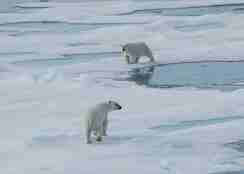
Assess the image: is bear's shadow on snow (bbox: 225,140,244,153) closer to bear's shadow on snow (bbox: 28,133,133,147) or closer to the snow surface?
the snow surface

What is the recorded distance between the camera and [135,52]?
1455 centimetres

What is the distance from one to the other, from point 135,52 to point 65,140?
224 inches

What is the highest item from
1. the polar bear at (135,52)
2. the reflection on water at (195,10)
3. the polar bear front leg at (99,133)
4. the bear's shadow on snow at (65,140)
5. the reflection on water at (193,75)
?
the reflection on water at (195,10)

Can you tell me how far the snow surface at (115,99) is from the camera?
8.20 metres

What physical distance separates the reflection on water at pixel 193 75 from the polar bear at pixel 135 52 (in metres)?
0.33

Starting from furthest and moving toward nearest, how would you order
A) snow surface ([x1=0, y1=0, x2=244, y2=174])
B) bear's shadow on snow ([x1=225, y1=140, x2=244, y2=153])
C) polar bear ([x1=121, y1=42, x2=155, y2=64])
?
polar bear ([x1=121, y1=42, x2=155, y2=64])
bear's shadow on snow ([x1=225, y1=140, x2=244, y2=153])
snow surface ([x1=0, y1=0, x2=244, y2=174])

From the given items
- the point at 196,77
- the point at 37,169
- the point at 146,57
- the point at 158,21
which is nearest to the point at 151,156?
the point at 37,169

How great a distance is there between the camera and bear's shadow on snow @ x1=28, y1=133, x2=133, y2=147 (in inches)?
350

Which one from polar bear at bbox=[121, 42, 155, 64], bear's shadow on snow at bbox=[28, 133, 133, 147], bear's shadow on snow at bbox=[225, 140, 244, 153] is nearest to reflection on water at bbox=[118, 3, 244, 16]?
polar bear at bbox=[121, 42, 155, 64]

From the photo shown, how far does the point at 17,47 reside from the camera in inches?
674

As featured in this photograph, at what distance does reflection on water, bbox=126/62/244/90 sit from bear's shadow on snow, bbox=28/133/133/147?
3223 millimetres

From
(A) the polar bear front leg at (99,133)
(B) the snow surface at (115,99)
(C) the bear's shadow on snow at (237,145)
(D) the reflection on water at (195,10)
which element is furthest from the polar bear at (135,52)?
(D) the reflection on water at (195,10)

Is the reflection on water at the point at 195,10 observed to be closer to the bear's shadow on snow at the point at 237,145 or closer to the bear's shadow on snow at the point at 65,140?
the bear's shadow on snow at the point at 65,140

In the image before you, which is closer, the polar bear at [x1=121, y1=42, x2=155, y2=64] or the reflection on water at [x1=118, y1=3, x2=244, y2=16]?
the polar bear at [x1=121, y1=42, x2=155, y2=64]
